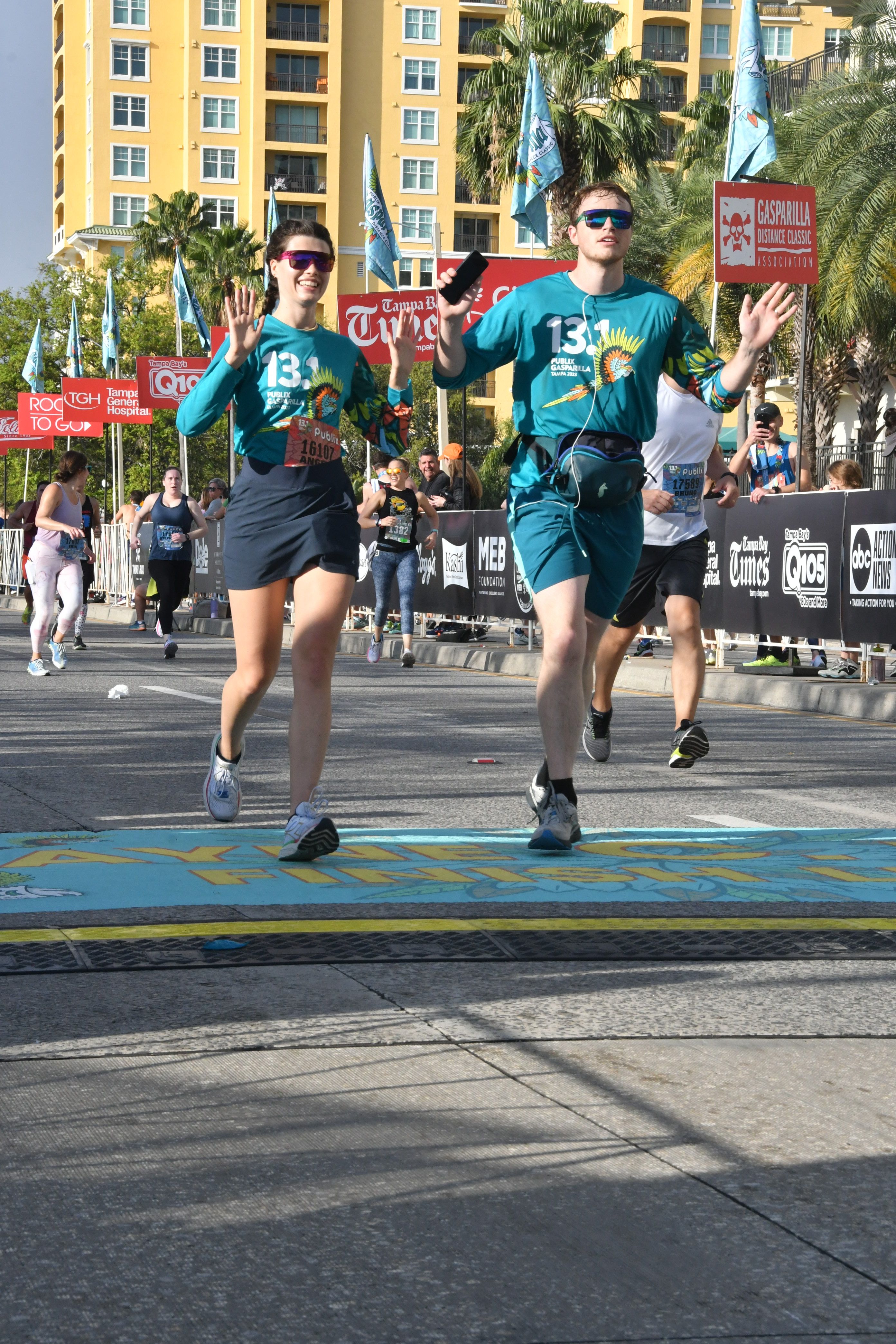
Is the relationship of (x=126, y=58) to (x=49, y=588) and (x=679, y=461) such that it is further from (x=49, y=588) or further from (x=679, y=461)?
(x=679, y=461)

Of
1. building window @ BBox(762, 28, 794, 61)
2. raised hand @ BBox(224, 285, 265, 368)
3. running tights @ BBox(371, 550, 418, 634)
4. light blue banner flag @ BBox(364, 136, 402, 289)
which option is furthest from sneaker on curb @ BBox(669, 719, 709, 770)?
building window @ BBox(762, 28, 794, 61)

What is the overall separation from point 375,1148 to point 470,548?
17.9 meters

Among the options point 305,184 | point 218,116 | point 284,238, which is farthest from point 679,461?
point 218,116

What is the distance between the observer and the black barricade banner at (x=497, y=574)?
760 inches

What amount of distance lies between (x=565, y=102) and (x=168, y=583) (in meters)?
28.8

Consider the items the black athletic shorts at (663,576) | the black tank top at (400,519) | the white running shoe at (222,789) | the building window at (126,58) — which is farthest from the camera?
the building window at (126,58)

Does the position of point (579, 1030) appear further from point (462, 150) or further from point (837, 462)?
point (462, 150)

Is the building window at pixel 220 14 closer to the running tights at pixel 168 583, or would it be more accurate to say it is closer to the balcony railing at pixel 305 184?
the balcony railing at pixel 305 184

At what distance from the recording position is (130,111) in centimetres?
9275

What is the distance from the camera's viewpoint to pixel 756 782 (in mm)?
8609

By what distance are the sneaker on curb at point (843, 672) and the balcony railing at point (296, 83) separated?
8242 centimetres

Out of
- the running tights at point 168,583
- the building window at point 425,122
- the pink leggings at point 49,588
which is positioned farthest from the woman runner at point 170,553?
the building window at point 425,122

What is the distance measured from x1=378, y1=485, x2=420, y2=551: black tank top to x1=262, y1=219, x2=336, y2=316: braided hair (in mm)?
11612

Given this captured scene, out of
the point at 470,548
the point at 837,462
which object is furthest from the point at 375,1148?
the point at 470,548
